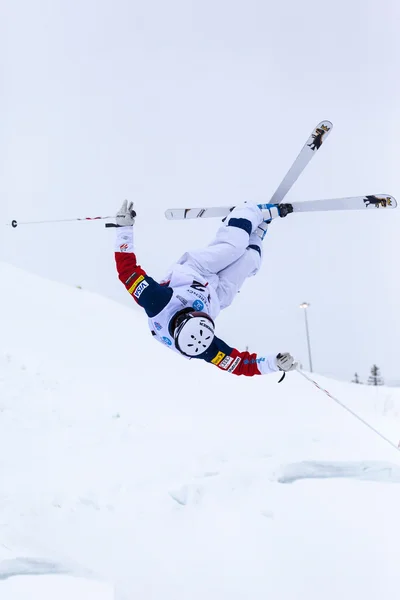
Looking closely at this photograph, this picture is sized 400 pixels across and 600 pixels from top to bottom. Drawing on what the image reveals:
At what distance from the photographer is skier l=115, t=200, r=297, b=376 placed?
182 inches

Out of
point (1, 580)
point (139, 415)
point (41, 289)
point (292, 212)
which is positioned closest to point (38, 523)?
point (1, 580)

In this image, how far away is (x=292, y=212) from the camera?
5.96 m

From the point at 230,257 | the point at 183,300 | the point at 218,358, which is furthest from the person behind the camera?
the point at 230,257

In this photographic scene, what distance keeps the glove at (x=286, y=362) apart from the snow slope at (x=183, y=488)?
141cm

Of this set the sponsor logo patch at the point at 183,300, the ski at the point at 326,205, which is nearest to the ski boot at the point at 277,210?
the ski at the point at 326,205

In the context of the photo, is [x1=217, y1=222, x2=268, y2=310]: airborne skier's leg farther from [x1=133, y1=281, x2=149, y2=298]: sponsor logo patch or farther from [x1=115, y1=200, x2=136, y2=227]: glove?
[x1=115, y1=200, x2=136, y2=227]: glove

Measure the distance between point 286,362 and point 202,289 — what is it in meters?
1.22

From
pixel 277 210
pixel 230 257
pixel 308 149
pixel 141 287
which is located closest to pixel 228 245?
pixel 230 257

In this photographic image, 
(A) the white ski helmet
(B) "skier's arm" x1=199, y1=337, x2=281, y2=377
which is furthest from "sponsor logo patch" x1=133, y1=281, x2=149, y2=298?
(B) "skier's arm" x1=199, y1=337, x2=281, y2=377

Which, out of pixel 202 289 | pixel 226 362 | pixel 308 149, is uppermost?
pixel 308 149

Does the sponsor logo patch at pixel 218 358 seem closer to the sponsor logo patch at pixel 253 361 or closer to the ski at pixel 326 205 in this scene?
the sponsor logo patch at pixel 253 361

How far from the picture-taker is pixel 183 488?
204 inches

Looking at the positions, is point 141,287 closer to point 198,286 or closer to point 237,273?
point 198,286

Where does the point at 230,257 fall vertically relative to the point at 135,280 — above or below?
above
